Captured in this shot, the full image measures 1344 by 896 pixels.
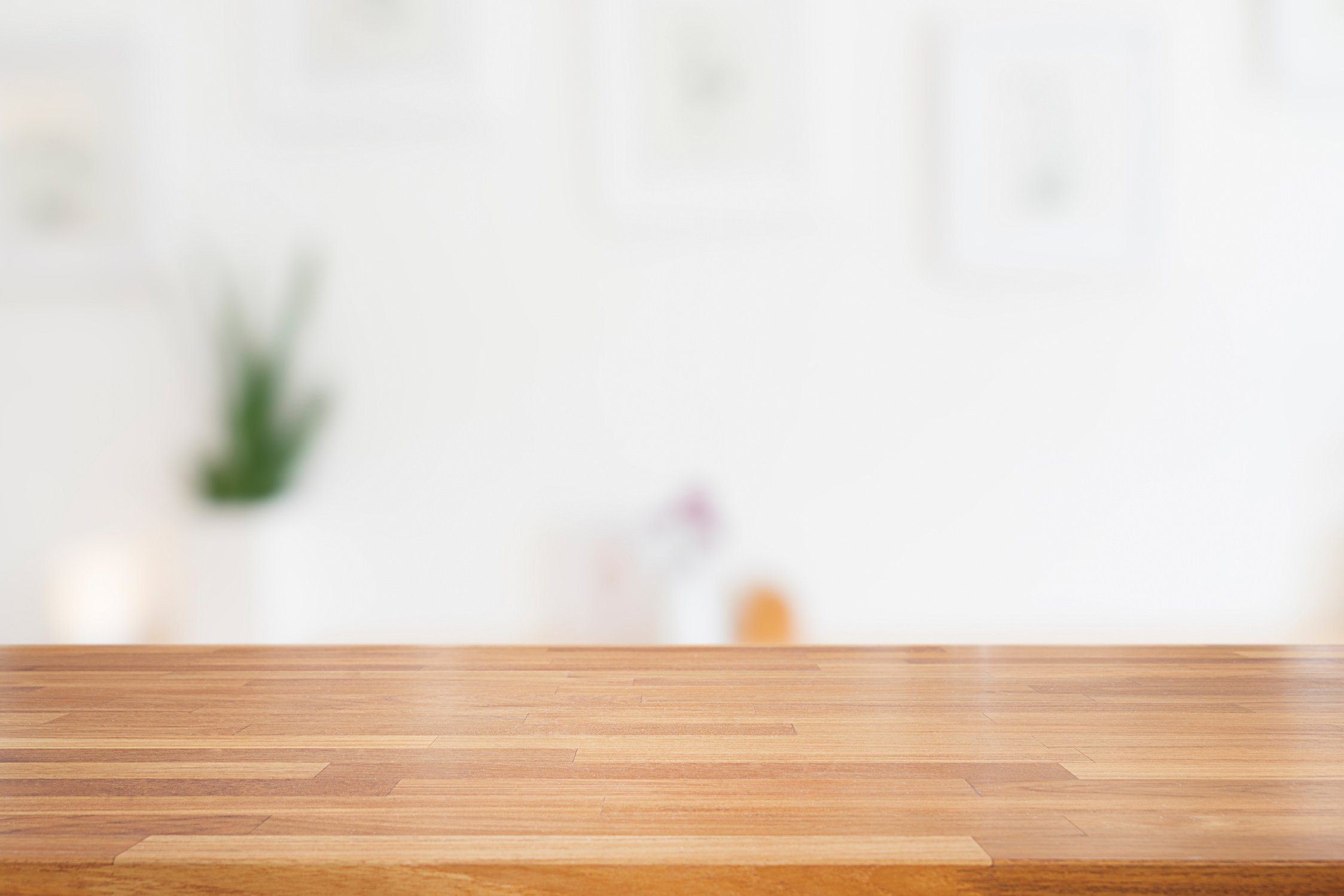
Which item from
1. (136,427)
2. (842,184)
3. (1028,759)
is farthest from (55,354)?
(1028,759)

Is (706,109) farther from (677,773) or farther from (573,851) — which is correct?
(573,851)

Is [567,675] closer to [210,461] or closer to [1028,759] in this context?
[1028,759]

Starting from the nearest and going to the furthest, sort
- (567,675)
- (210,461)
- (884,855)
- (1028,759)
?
(884,855) < (1028,759) < (567,675) < (210,461)

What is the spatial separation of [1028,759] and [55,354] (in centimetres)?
248

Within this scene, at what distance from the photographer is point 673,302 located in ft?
7.86

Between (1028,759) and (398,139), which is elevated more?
(398,139)

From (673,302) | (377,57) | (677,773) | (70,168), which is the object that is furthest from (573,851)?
(70,168)

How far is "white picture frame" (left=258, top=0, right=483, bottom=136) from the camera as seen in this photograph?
2340 millimetres

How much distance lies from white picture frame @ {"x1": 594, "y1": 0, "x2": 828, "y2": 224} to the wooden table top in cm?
160

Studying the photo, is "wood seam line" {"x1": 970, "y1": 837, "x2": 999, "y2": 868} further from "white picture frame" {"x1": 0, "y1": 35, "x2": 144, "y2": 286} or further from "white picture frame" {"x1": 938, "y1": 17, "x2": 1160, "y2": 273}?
"white picture frame" {"x1": 0, "y1": 35, "x2": 144, "y2": 286}

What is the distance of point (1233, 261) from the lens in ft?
8.06

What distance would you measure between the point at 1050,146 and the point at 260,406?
199 centimetres

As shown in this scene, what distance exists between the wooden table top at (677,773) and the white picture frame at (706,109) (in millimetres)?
1596

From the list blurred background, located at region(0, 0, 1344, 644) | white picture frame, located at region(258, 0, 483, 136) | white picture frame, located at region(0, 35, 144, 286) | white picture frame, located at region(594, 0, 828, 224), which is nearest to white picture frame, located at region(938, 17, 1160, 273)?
blurred background, located at region(0, 0, 1344, 644)
